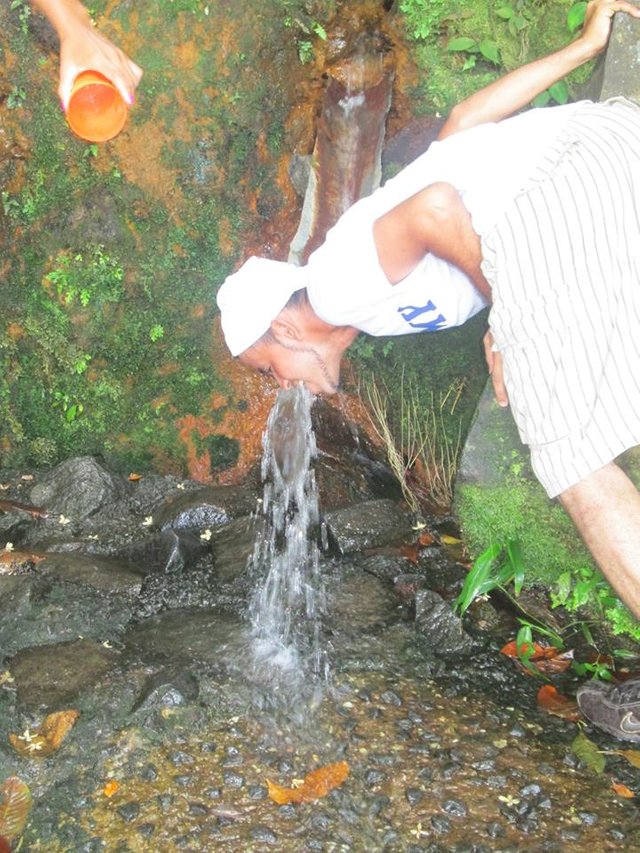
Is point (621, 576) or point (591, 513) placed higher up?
point (591, 513)

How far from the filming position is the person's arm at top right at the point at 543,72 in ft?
12.4

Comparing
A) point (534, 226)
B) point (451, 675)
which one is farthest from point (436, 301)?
point (451, 675)

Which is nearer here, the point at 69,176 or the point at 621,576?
the point at 621,576

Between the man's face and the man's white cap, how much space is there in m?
0.11

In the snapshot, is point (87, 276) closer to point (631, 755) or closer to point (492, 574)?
point (492, 574)

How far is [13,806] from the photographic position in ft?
9.93

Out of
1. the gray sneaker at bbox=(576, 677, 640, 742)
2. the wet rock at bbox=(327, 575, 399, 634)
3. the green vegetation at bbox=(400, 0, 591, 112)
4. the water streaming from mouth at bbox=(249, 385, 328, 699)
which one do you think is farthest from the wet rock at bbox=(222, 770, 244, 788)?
the green vegetation at bbox=(400, 0, 591, 112)

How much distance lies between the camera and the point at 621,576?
315cm

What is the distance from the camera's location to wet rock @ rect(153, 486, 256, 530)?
191 inches

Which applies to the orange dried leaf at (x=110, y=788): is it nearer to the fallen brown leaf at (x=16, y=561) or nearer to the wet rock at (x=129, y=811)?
the wet rock at (x=129, y=811)

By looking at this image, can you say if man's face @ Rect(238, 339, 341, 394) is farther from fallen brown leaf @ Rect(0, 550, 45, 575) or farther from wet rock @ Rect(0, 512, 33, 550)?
wet rock @ Rect(0, 512, 33, 550)

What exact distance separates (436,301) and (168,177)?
6.38ft

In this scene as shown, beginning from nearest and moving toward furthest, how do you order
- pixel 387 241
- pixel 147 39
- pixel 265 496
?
pixel 387 241
pixel 147 39
pixel 265 496

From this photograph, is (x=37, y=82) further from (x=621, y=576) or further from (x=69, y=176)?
(x=621, y=576)
